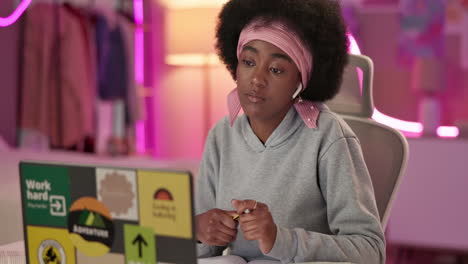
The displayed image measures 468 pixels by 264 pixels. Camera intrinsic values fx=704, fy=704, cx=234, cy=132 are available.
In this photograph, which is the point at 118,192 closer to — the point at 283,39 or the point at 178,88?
the point at 283,39

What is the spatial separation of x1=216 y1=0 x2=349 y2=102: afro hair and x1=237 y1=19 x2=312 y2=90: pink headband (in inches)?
0.6

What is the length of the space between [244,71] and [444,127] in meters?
3.01

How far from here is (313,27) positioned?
1429 millimetres

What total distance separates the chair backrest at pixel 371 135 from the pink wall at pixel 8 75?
3688 millimetres

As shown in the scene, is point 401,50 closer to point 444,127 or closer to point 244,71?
point 444,127

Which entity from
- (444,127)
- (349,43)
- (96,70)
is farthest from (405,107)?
(349,43)

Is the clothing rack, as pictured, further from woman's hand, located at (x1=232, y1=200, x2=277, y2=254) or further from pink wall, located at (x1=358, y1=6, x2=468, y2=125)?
woman's hand, located at (x1=232, y1=200, x2=277, y2=254)

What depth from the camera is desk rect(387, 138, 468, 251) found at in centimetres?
396

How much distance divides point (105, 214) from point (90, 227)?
35mm

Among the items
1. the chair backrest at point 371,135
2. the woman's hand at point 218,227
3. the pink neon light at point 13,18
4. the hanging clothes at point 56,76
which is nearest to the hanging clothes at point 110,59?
the hanging clothes at point 56,76

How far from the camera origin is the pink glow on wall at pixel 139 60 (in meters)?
5.25

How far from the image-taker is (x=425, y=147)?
3.98m

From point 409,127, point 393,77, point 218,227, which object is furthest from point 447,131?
point 218,227

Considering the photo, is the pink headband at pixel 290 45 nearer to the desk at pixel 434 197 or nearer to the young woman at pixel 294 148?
the young woman at pixel 294 148
